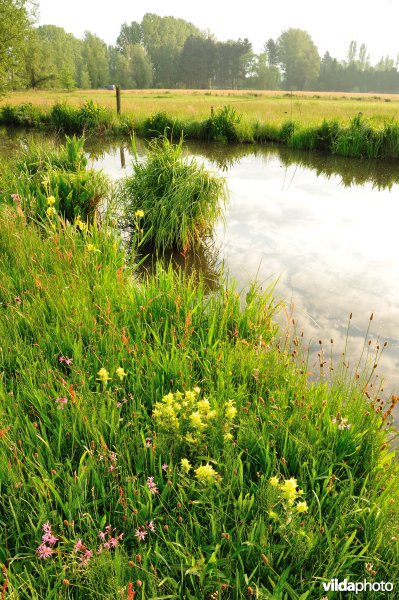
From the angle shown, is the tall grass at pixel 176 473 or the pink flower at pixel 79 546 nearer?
the pink flower at pixel 79 546

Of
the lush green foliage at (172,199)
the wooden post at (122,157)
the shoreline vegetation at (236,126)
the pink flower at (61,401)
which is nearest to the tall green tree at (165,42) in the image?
the shoreline vegetation at (236,126)

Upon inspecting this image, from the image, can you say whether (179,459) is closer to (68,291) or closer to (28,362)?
(28,362)

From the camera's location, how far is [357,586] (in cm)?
213

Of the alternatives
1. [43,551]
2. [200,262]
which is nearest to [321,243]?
[200,262]

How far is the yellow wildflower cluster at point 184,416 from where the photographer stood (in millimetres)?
2482

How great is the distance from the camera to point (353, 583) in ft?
6.98

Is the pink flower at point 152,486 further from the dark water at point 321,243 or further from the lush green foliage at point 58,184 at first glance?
the lush green foliage at point 58,184

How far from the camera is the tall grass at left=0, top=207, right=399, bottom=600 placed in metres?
2.10

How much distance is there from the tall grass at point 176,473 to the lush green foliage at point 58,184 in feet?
12.2

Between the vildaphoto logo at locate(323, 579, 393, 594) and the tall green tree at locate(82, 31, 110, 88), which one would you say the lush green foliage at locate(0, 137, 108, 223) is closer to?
the vildaphoto logo at locate(323, 579, 393, 594)

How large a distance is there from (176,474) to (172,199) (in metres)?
5.87

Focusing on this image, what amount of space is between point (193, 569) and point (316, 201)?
992 cm

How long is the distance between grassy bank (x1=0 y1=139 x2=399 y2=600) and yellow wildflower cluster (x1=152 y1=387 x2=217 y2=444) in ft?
0.04

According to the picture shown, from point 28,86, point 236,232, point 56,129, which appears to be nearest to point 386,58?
point 28,86
